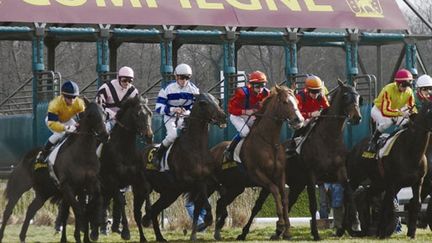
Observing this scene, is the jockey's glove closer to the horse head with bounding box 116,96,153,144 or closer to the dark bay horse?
the horse head with bounding box 116,96,153,144

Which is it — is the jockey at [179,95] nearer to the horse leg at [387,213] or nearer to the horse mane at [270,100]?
the horse mane at [270,100]

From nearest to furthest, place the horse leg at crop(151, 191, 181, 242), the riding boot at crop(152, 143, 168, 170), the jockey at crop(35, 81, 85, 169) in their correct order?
the jockey at crop(35, 81, 85, 169), the horse leg at crop(151, 191, 181, 242), the riding boot at crop(152, 143, 168, 170)

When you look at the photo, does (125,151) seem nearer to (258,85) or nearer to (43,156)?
(43,156)

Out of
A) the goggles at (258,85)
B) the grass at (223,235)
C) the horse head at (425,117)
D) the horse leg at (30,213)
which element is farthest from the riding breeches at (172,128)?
the horse head at (425,117)

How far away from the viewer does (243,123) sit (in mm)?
16797

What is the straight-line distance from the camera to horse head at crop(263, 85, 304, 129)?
15648mm

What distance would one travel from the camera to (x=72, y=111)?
15617mm

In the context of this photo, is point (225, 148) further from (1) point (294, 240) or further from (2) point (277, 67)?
(2) point (277, 67)

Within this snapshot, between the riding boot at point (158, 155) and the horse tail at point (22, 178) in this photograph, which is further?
the riding boot at point (158, 155)

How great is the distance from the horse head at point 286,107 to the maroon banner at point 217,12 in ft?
19.0

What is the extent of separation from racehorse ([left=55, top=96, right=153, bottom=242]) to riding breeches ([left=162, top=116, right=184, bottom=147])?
1.77ft

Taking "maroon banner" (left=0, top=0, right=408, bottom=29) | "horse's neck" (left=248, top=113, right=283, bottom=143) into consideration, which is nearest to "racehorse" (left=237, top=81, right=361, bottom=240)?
"horse's neck" (left=248, top=113, right=283, bottom=143)

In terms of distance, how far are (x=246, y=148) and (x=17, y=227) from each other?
188 inches

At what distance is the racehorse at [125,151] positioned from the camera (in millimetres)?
15562
